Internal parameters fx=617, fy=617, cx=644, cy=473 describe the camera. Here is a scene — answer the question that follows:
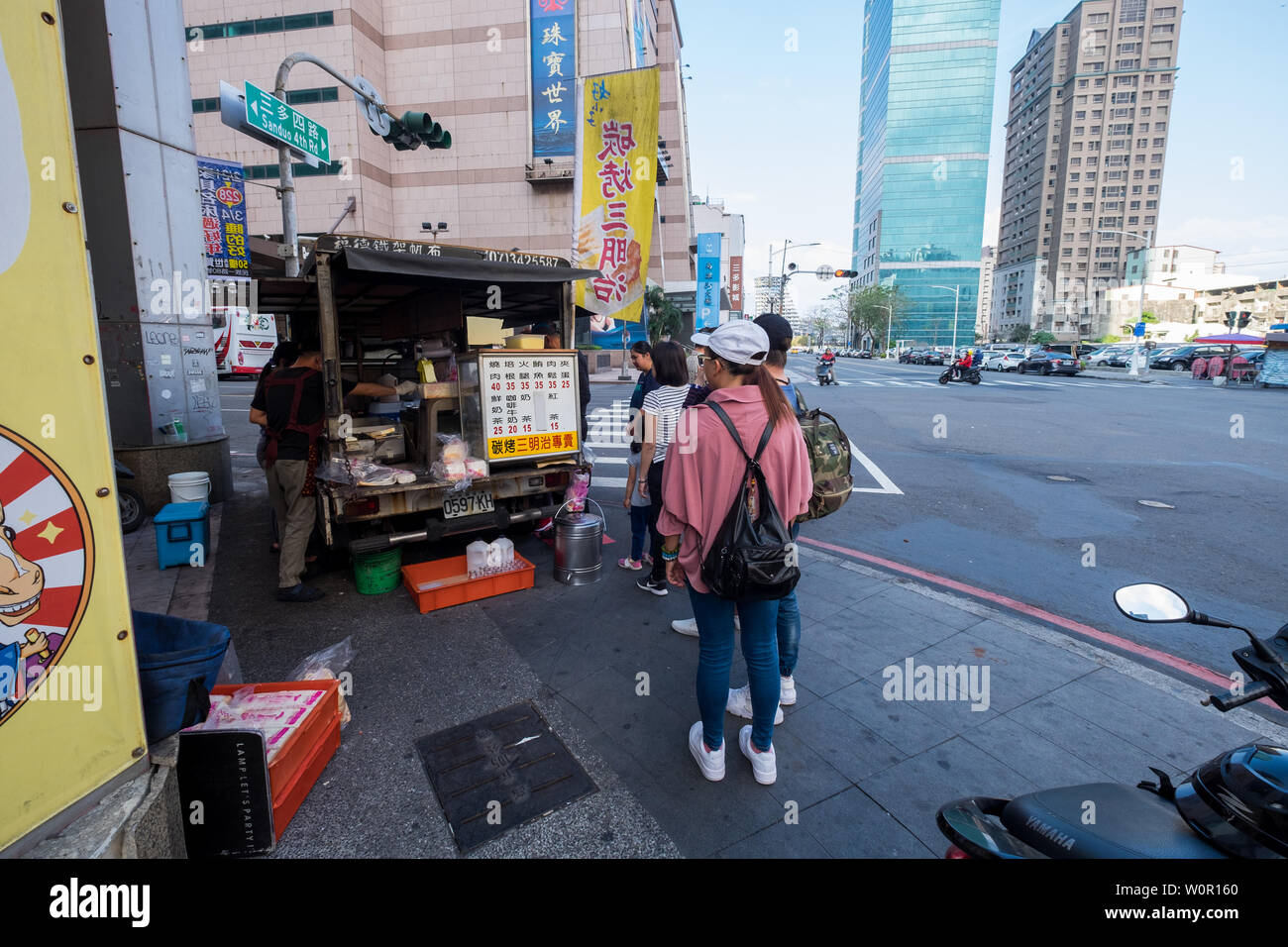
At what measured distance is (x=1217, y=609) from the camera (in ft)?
15.8

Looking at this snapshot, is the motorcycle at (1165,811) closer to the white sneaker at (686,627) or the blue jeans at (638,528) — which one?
the white sneaker at (686,627)

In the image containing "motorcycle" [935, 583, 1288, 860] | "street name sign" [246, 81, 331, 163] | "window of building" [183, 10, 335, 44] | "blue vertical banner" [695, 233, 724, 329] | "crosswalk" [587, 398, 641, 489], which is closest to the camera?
"motorcycle" [935, 583, 1288, 860]

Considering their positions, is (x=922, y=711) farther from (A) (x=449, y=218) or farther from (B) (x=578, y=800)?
(A) (x=449, y=218)

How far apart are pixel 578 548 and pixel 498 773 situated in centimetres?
246

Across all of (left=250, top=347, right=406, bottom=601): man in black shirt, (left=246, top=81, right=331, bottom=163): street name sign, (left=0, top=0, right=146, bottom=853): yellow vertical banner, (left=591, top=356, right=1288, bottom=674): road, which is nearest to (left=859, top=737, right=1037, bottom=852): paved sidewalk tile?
(left=591, top=356, right=1288, bottom=674): road

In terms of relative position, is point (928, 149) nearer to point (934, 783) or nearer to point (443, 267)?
point (443, 267)

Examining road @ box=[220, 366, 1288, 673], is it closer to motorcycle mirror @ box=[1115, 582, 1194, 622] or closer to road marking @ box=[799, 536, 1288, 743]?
road marking @ box=[799, 536, 1288, 743]

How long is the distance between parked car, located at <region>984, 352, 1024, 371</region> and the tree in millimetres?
22077

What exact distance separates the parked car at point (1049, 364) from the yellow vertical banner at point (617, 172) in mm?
37629

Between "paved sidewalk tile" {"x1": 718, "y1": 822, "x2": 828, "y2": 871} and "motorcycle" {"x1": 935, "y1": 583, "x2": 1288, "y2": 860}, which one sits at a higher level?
"motorcycle" {"x1": 935, "y1": 583, "x2": 1288, "y2": 860}

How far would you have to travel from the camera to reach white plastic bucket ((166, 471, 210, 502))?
20.7ft
